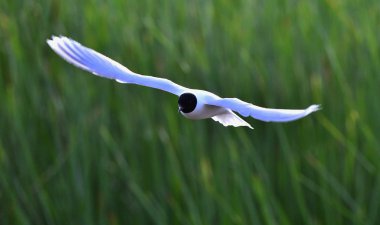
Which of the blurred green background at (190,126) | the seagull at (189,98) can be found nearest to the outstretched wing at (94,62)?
the seagull at (189,98)

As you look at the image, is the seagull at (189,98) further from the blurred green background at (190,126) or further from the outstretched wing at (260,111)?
the blurred green background at (190,126)

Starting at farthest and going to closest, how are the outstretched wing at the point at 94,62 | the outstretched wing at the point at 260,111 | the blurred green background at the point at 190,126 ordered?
1. the blurred green background at the point at 190,126
2. the outstretched wing at the point at 94,62
3. the outstretched wing at the point at 260,111

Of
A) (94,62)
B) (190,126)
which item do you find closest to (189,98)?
(94,62)

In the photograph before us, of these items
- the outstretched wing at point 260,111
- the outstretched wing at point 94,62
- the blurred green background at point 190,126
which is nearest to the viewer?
the outstretched wing at point 260,111

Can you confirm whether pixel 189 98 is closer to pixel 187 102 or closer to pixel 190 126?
pixel 187 102

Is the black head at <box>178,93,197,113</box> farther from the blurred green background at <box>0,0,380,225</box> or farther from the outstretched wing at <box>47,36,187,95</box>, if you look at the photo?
the blurred green background at <box>0,0,380,225</box>

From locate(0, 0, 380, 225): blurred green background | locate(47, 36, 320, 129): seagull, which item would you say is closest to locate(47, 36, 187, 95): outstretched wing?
locate(47, 36, 320, 129): seagull
